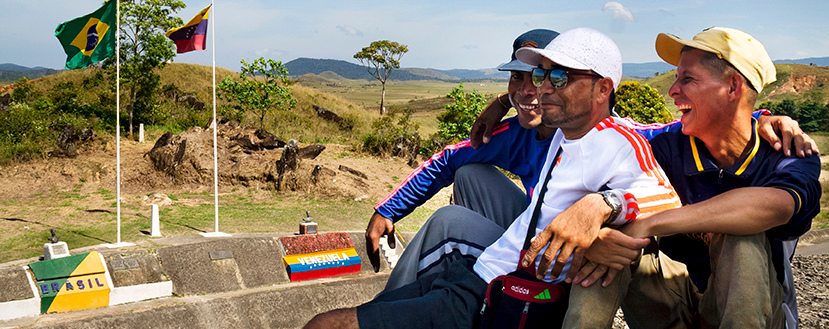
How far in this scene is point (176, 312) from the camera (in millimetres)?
8391

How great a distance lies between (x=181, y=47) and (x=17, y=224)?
5202 mm

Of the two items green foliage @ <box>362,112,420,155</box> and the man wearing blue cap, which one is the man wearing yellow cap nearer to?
the man wearing blue cap

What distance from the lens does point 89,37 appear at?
11.8 meters

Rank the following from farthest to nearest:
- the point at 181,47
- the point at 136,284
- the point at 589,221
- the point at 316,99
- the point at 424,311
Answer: the point at 316,99 < the point at 181,47 < the point at 136,284 < the point at 424,311 < the point at 589,221

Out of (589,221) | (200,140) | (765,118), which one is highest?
(765,118)

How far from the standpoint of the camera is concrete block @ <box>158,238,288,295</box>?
998 cm

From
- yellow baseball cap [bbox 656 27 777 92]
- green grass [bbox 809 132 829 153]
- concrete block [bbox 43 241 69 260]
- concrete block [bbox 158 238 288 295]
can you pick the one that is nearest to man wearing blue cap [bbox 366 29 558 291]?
yellow baseball cap [bbox 656 27 777 92]

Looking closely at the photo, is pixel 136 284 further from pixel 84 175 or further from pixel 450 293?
pixel 84 175

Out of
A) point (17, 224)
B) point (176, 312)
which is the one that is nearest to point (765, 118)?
point (176, 312)

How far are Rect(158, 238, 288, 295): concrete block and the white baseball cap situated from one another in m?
8.86

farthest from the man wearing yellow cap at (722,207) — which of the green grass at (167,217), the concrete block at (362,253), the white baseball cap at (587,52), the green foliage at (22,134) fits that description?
the green foliage at (22,134)

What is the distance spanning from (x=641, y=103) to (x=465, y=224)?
3084cm

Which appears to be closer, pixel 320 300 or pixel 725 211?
pixel 725 211

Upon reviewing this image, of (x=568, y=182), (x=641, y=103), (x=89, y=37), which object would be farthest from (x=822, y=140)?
(x=568, y=182)
